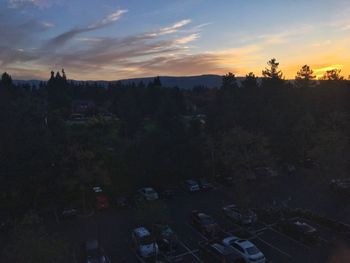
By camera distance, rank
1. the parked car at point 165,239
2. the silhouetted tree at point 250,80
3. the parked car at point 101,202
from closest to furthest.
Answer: the parked car at point 165,239
the parked car at point 101,202
the silhouetted tree at point 250,80

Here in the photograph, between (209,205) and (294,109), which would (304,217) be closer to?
(209,205)

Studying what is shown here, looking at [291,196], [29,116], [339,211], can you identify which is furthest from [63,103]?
[339,211]

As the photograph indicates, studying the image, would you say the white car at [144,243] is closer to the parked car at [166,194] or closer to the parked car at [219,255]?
the parked car at [219,255]

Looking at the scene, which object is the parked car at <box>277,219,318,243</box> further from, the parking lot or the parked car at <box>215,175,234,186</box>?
the parked car at <box>215,175,234,186</box>

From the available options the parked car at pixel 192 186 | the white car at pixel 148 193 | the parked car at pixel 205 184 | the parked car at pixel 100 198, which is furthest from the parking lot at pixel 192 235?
the parked car at pixel 205 184

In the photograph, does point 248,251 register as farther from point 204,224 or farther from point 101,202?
point 101,202

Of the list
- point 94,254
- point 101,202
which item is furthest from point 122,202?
point 94,254
